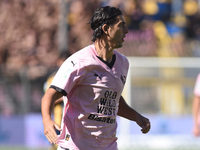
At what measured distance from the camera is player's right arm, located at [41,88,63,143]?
117 inches

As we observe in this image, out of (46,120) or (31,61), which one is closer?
(46,120)

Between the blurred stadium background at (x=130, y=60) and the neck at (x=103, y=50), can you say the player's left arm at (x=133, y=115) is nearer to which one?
the neck at (x=103, y=50)

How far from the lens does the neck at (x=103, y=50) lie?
354 cm

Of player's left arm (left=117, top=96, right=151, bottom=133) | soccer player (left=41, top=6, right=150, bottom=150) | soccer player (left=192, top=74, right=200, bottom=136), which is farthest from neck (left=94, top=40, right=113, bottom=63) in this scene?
soccer player (left=192, top=74, right=200, bottom=136)

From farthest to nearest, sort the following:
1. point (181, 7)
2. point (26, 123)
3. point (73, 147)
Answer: point (181, 7) < point (26, 123) < point (73, 147)

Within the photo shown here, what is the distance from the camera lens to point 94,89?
3.39m

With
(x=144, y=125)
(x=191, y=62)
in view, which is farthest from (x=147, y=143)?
(x=144, y=125)

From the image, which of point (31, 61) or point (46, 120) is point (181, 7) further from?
point (46, 120)

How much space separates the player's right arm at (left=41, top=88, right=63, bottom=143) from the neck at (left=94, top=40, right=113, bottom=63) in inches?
21.6

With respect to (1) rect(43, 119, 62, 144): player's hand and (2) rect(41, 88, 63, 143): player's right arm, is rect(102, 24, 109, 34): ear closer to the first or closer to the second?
(2) rect(41, 88, 63, 143): player's right arm

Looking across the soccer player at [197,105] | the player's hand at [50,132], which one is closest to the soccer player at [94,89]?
the player's hand at [50,132]

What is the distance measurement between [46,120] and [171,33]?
41.6 feet

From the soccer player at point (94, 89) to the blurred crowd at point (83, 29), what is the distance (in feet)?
35.3

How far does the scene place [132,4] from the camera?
15.6 meters
